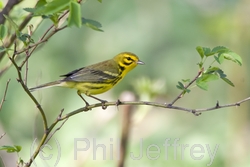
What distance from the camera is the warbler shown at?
2.94 meters

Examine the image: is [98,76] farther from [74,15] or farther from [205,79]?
[74,15]

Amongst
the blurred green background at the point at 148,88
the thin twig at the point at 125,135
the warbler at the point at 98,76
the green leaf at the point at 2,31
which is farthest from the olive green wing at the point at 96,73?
the green leaf at the point at 2,31

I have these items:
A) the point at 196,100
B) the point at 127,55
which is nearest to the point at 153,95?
the point at 127,55

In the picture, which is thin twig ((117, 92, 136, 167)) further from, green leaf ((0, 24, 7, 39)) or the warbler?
green leaf ((0, 24, 7, 39))

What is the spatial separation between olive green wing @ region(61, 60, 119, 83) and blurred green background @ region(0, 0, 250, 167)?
0.19 meters

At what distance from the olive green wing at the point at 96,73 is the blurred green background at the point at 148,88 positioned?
189 millimetres

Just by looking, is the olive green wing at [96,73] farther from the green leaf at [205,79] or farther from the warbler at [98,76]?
the green leaf at [205,79]

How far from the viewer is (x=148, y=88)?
296 centimetres

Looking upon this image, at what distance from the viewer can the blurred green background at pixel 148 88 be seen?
346cm

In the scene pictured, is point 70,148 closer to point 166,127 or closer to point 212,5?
point 166,127

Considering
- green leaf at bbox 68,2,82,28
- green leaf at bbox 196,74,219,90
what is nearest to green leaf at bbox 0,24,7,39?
green leaf at bbox 68,2,82,28

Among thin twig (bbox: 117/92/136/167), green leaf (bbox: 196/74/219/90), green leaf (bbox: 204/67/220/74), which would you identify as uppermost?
green leaf (bbox: 204/67/220/74)

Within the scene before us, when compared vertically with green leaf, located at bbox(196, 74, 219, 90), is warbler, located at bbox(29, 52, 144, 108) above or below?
above

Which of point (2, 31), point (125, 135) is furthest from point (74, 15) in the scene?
point (125, 135)
